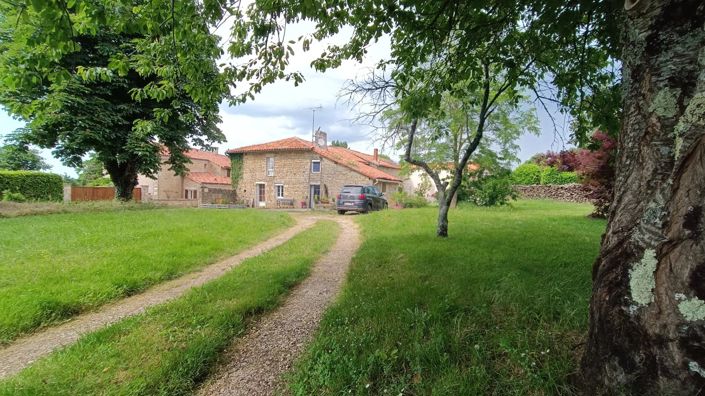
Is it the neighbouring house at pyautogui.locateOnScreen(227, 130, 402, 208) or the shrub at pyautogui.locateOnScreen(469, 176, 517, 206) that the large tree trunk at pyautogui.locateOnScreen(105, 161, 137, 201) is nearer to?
the neighbouring house at pyautogui.locateOnScreen(227, 130, 402, 208)

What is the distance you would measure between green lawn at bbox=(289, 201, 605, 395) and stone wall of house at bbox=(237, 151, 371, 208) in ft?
69.8

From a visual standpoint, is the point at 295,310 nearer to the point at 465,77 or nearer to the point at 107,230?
the point at 465,77

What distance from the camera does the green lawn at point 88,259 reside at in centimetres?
407

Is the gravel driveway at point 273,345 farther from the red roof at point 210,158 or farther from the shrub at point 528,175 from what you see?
the red roof at point 210,158

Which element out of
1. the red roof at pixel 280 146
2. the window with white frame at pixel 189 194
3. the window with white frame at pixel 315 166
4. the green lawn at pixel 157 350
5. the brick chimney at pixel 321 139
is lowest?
the green lawn at pixel 157 350

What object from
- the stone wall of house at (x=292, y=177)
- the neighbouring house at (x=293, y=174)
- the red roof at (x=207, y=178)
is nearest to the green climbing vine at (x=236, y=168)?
the neighbouring house at (x=293, y=174)

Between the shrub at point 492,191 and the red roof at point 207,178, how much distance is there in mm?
30303

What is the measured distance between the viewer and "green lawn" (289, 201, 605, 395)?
2354 millimetres

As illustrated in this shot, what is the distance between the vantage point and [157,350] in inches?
117

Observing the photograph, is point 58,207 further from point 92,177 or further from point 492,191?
point 92,177

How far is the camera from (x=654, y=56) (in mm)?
1754

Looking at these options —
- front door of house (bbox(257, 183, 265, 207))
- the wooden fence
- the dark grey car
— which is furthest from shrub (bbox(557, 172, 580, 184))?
the wooden fence

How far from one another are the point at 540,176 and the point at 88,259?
120ft

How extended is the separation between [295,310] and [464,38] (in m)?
4.79
